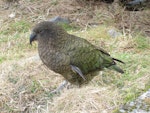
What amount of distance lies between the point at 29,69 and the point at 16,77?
29 centimetres

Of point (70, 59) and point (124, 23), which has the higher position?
point (70, 59)

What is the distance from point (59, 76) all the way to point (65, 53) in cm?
83

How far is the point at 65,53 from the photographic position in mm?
4766

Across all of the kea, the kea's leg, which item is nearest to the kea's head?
the kea

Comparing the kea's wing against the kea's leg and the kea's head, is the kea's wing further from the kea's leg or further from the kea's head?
the kea's leg

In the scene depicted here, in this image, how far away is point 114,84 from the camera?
520cm

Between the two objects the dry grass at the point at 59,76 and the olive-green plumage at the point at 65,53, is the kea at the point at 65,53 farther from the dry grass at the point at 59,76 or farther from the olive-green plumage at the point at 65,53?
the dry grass at the point at 59,76

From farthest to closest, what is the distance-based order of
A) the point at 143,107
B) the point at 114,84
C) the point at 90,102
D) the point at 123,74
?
the point at 123,74 < the point at 114,84 < the point at 90,102 < the point at 143,107

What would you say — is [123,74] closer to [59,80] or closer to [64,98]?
[59,80]

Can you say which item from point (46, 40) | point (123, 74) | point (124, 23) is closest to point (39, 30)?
point (46, 40)

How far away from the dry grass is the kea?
0.18 meters

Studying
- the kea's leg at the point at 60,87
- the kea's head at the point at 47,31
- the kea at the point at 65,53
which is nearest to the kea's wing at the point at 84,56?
the kea at the point at 65,53

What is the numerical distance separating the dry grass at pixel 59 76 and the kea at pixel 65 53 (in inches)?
7.1

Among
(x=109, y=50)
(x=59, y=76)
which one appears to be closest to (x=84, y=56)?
(x=59, y=76)
